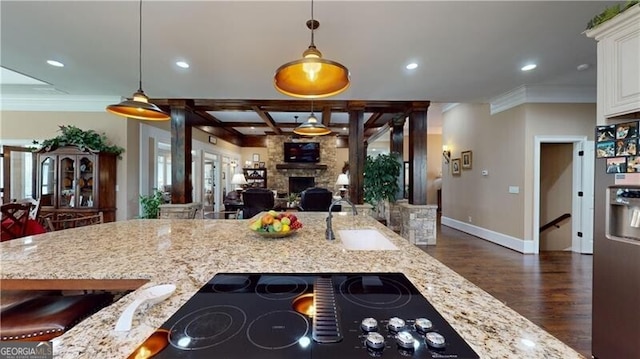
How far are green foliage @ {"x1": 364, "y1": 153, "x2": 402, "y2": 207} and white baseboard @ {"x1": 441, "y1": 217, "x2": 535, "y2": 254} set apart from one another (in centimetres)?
164

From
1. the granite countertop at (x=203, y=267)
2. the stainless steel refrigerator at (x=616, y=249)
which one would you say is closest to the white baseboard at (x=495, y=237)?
the stainless steel refrigerator at (x=616, y=249)

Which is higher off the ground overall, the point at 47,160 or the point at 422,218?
the point at 47,160

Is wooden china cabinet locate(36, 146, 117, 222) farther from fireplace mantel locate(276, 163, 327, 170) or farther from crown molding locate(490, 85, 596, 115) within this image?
crown molding locate(490, 85, 596, 115)

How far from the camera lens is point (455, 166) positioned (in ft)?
20.4

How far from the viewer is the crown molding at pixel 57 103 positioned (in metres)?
4.66

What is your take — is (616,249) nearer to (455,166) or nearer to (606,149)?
(606,149)

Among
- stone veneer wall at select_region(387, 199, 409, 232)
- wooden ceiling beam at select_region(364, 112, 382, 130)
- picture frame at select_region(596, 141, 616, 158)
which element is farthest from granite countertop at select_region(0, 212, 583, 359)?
wooden ceiling beam at select_region(364, 112, 382, 130)

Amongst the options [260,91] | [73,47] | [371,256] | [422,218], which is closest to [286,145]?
[260,91]

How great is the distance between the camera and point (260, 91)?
14.2 feet

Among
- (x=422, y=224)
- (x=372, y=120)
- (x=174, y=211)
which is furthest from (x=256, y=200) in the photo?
(x=372, y=120)

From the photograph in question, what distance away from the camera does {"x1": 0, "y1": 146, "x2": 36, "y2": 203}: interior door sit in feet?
14.5

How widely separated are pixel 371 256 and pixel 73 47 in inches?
150

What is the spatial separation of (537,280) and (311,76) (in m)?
3.58

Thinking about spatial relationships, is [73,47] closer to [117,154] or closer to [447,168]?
[117,154]
